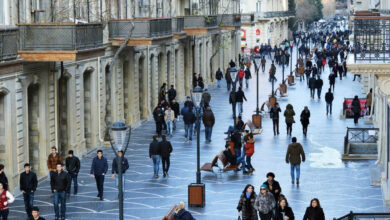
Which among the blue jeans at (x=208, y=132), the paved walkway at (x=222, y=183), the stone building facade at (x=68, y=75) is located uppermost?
the stone building facade at (x=68, y=75)

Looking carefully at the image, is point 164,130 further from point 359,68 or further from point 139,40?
point 359,68

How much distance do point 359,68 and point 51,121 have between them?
12.6 meters

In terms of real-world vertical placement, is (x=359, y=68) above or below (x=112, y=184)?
above

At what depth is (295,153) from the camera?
1113 inches

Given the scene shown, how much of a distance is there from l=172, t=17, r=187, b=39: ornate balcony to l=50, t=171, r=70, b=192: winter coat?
1028 inches

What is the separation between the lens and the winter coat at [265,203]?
2167cm

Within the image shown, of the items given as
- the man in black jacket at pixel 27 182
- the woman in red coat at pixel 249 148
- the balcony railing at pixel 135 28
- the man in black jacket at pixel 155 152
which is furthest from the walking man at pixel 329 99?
the man in black jacket at pixel 27 182

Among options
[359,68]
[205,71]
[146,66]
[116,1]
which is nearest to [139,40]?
[116,1]

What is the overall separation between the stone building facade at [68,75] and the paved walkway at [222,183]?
4.20 feet

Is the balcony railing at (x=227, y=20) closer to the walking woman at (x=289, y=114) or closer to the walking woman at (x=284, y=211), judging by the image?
the walking woman at (x=289, y=114)

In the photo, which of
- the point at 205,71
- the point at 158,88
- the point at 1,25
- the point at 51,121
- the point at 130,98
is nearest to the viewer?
the point at 1,25

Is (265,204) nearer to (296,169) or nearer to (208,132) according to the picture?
(296,169)

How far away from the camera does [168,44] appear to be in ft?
169

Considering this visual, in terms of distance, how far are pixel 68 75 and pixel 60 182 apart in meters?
9.89
